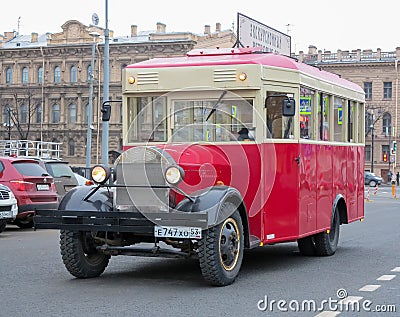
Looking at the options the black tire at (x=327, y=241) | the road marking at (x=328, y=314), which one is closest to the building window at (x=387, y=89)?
the black tire at (x=327, y=241)

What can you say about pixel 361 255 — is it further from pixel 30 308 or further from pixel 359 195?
pixel 30 308

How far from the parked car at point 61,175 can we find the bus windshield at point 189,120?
10535mm

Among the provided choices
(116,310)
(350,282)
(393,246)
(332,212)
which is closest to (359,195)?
(393,246)

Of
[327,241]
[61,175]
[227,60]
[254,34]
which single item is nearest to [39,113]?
[61,175]

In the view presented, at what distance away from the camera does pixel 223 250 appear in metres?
9.98

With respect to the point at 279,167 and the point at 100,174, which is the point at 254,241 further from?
the point at 100,174

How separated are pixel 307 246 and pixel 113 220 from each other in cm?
467

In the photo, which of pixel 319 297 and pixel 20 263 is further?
pixel 20 263

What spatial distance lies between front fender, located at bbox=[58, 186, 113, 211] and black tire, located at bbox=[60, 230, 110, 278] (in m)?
0.35

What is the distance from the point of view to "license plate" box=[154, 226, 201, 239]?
9.52 metres

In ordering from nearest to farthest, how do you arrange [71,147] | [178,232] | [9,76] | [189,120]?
[178,232]
[189,120]
[71,147]
[9,76]

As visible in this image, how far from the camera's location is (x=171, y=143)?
443 inches

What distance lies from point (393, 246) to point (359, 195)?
3.67 ft

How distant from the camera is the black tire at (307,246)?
13555 mm
